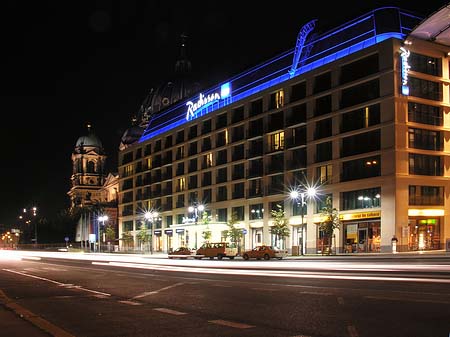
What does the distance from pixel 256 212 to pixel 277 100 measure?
14524mm

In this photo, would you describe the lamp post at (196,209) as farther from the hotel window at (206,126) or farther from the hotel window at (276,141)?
the hotel window at (276,141)

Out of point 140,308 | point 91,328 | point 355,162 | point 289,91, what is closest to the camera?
point 91,328

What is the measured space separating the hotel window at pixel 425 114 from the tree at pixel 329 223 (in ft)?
37.4

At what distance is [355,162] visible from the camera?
61.2 meters

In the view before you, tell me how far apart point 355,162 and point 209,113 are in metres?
31.5

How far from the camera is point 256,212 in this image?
76.9 metres

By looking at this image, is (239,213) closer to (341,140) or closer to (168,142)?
(341,140)

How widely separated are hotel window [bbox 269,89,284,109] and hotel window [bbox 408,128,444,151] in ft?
61.7

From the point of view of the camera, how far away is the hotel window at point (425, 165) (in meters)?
57.4

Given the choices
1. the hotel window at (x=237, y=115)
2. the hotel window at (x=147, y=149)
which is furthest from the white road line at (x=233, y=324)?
the hotel window at (x=147, y=149)

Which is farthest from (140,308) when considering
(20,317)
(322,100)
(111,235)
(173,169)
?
(111,235)

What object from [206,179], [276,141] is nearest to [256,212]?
[276,141]

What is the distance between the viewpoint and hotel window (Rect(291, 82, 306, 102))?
69125 millimetres

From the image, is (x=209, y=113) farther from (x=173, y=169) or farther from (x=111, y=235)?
(x=111, y=235)
